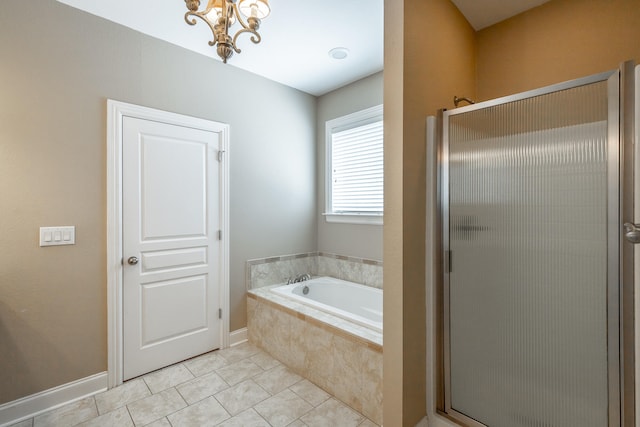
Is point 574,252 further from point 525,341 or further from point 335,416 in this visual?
point 335,416

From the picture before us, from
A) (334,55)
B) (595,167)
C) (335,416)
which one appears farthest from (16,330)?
(595,167)

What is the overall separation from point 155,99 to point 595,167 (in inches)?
109

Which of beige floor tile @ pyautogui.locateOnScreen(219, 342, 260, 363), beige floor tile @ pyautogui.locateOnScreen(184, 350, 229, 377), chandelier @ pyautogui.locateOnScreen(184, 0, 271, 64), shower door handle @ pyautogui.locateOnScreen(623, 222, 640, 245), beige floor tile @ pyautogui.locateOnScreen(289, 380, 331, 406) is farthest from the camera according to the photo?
beige floor tile @ pyautogui.locateOnScreen(219, 342, 260, 363)

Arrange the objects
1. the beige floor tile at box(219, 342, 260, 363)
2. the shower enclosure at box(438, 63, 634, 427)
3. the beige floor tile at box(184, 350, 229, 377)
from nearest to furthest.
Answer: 1. the shower enclosure at box(438, 63, 634, 427)
2. the beige floor tile at box(184, 350, 229, 377)
3. the beige floor tile at box(219, 342, 260, 363)

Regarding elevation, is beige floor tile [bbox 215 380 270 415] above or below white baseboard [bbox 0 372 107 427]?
below

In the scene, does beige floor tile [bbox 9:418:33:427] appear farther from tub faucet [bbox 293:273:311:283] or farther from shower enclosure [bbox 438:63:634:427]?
shower enclosure [bbox 438:63:634:427]

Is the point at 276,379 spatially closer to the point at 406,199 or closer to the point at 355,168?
the point at 406,199

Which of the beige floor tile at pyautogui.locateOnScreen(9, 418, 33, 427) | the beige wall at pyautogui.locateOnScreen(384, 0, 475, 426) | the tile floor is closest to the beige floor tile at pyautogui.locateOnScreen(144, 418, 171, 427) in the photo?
the tile floor

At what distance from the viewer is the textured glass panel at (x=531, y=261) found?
1218 millimetres

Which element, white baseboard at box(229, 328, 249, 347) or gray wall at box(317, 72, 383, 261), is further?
gray wall at box(317, 72, 383, 261)

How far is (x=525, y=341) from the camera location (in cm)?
140

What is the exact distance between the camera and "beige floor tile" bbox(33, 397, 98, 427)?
70.9 inches

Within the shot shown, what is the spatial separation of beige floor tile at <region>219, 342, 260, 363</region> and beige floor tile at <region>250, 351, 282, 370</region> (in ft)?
0.21

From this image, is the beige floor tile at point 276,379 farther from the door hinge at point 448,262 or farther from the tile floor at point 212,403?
the door hinge at point 448,262
